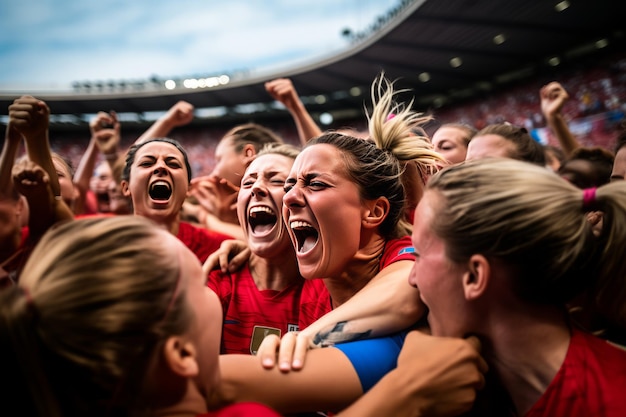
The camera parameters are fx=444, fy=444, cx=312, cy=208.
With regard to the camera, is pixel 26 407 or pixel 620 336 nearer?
pixel 26 407

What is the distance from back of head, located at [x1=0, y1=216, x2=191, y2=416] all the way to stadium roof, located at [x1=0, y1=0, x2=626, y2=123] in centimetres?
1013

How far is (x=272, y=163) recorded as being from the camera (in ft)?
8.07

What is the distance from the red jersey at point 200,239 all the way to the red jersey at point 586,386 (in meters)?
2.34

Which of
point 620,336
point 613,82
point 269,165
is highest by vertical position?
point 613,82

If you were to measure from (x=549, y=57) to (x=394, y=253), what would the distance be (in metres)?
16.6

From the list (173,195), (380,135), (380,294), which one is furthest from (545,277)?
(173,195)

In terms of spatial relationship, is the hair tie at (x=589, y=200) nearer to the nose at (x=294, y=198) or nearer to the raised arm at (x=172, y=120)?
the nose at (x=294, y=198)

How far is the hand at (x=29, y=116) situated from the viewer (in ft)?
7.47

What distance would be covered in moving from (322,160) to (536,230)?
3.18ft

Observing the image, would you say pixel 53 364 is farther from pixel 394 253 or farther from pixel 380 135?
pixel 380 135

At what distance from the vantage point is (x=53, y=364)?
934 mm

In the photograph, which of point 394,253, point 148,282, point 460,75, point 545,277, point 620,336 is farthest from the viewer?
point 460,75

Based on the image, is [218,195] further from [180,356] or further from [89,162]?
[180,356]

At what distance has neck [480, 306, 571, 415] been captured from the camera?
125 centimetres
